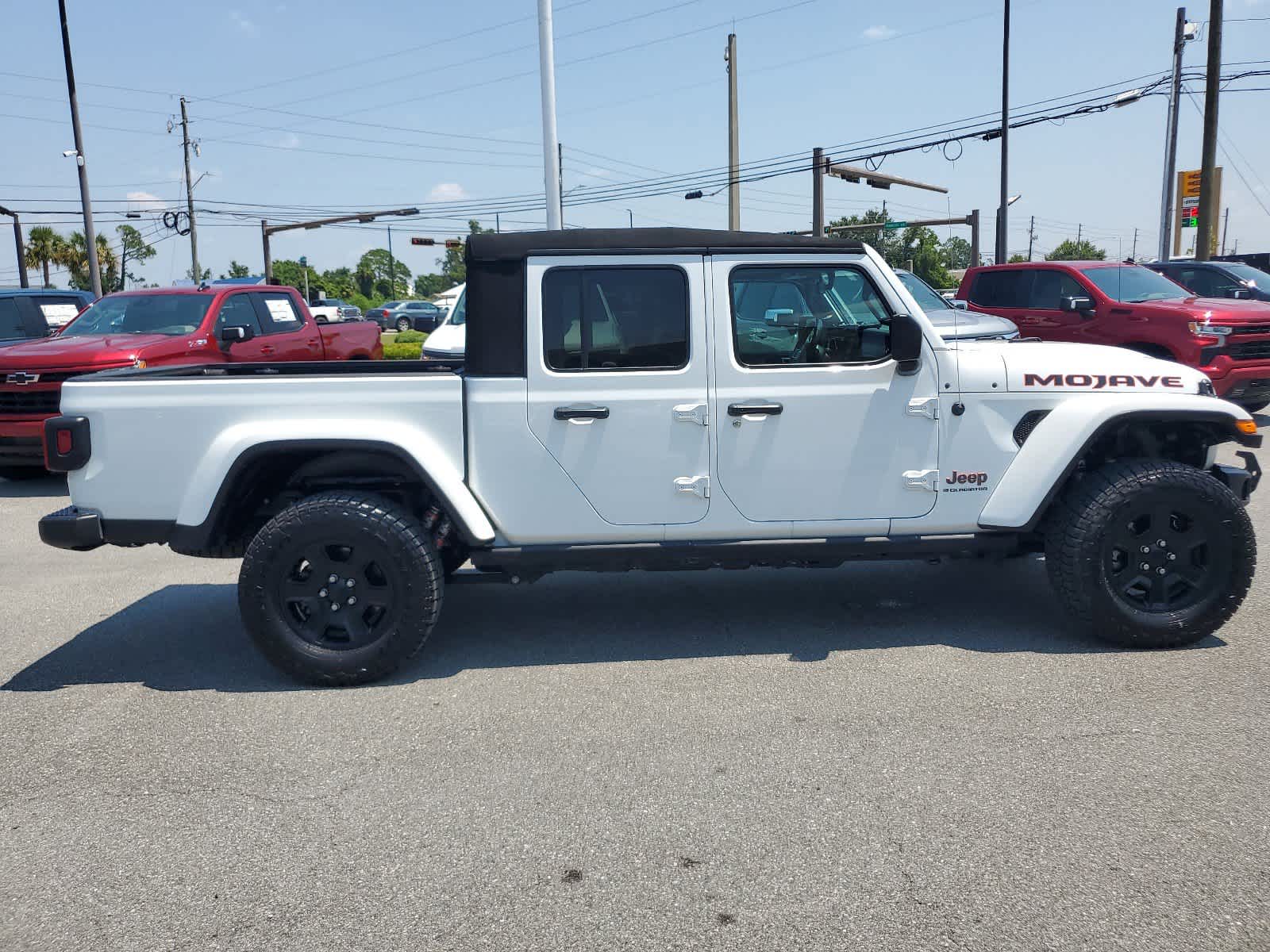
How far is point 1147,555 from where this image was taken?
15.9 feet

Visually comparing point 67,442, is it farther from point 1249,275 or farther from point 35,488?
point 1249,275

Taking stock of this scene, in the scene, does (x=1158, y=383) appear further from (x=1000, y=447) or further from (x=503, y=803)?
(x=503, y=803)

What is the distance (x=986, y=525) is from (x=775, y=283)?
58.9 inches

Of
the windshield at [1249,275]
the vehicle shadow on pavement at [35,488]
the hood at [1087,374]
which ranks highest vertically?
the windshield at [1249,275]

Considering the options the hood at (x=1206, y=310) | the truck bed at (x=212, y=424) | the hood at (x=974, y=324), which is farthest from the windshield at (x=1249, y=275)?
the truck bed at (x=212, y=424)

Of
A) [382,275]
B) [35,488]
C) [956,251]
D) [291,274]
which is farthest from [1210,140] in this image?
[382,275]

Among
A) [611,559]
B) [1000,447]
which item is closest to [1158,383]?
[1000,447]

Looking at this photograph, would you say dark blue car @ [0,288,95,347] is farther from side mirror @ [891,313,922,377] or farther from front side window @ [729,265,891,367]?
side mirror @ [891,313,922,377]

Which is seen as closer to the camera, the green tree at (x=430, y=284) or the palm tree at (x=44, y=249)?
the palm tree at (x=44, y=249)

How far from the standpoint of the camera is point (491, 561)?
4723 millimetres

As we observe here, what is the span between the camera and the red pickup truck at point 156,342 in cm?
978

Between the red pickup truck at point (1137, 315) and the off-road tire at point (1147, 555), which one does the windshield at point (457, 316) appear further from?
the off-road tire at point (1147, 555)

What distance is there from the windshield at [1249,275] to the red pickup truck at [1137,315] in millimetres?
2850

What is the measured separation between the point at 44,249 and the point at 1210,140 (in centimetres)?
5845
